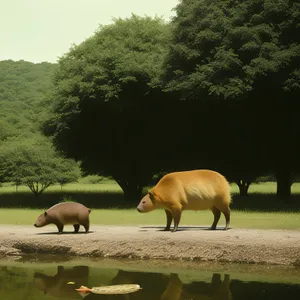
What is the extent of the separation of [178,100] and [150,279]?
20517 mm

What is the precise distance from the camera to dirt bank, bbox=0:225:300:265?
12.9 m

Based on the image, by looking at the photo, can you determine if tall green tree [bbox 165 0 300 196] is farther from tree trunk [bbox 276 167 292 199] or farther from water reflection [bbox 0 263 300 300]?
water reflection [bbox 0 263 300 300]

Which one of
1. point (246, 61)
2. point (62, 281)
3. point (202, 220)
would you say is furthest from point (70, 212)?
point (246, 61)

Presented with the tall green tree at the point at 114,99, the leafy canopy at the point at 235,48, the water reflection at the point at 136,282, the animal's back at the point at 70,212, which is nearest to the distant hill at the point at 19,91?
the tall green tree at the point at 114,99

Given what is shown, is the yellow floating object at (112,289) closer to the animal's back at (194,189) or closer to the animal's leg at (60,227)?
the animal's back at (194,189)

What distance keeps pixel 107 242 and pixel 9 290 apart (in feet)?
12.3

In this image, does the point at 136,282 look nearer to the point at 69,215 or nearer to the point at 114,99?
the point at 69,215

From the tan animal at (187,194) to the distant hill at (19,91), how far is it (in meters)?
38.6

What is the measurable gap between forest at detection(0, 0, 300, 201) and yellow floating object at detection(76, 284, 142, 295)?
1523cm

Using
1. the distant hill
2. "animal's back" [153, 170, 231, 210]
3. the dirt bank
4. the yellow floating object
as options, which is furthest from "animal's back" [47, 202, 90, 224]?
the distant hill

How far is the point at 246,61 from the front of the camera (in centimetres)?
2605

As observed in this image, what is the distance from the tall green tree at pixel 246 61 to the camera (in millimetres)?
24984

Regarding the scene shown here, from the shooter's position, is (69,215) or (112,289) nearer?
(112,289)

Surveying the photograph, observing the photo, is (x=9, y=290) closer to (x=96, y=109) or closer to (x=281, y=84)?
(x=281, y=84)
